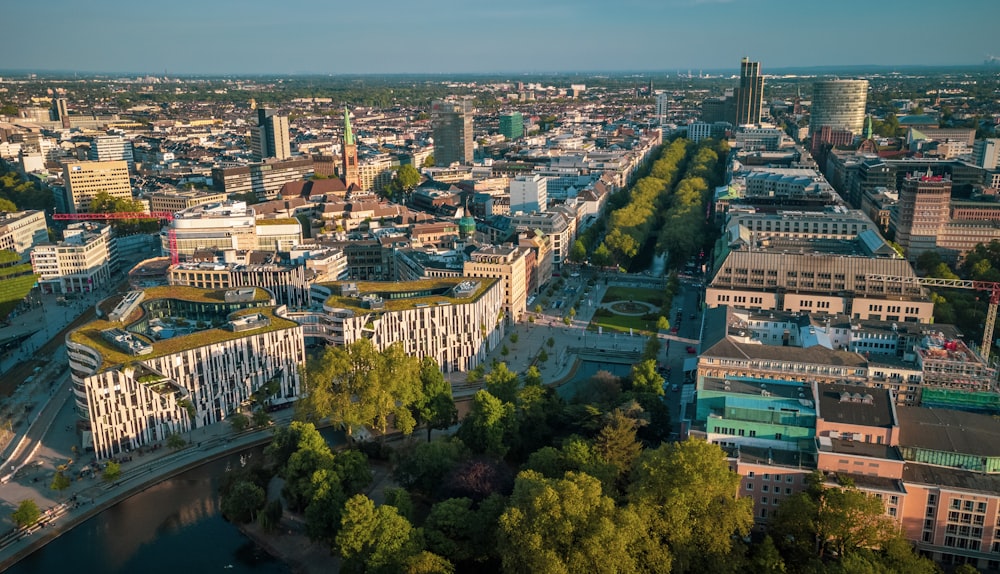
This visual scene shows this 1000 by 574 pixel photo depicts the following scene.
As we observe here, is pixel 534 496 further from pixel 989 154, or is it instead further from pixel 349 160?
pixel 989 154

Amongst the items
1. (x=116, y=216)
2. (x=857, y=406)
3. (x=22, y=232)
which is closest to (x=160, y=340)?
(x=857, y=406)

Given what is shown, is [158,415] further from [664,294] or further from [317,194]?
[317,194]

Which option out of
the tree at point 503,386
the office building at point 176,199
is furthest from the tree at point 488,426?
the office building at point 176,199

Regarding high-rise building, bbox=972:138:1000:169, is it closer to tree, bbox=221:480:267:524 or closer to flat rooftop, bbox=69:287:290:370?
flat rooftop, bbox=69:287:290:370

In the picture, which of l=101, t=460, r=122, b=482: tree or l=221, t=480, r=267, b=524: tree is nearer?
l=221, t=480, r=267, b=524: tree

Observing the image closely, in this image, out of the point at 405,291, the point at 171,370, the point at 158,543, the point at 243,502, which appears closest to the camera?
the point at 158,543

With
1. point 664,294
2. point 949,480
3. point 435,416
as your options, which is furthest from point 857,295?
point 435,416

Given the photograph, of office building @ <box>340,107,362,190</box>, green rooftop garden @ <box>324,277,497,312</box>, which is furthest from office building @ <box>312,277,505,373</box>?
office building @ <box>340,107,362,190</box>
